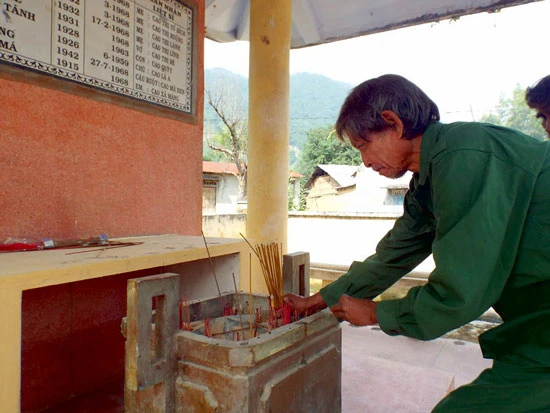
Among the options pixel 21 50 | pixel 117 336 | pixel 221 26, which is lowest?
pixel 117 336

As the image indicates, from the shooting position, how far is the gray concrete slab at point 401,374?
1.87m

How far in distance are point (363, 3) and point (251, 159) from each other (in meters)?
1.98

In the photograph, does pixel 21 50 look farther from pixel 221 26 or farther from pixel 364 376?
pixel 221 26

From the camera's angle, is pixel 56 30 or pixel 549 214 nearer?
pixel 549 214

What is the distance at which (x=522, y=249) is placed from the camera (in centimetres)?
113

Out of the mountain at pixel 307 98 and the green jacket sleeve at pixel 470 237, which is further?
the mountain at pixel 307 98

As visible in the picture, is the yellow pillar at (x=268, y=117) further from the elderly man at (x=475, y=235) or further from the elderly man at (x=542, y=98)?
the elderly man at (x=475, y=235)

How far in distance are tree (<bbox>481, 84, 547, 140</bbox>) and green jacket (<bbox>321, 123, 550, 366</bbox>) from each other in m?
41.8

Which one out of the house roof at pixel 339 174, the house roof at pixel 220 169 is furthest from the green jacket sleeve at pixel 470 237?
A: the house roof at pixel 339 174

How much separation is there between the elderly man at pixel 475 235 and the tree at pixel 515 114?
41.8 m

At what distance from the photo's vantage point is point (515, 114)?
40844 millimetres

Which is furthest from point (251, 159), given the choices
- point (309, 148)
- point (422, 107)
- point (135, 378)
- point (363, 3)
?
point (309, 148)

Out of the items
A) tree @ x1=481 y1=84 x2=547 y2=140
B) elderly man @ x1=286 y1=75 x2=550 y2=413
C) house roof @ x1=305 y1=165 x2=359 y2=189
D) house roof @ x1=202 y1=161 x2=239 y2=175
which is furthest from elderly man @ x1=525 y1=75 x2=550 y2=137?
tree @ x1=481 y1=84 x2=547 y2=140

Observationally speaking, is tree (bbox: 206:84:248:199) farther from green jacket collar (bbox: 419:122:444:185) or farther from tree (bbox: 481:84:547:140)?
tree (bbox: 481:84:547:140)
